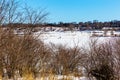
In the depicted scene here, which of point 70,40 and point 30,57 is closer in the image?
point 30,57

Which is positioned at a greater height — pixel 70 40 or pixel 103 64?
pixel 103 64

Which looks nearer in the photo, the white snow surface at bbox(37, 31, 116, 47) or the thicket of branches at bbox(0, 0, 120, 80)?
the thicket of branches at bbox(0, 0, 120, 80)

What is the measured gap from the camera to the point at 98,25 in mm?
55469

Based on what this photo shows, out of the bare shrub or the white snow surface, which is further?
the white snow surface

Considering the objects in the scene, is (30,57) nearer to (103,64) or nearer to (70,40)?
(103,64)

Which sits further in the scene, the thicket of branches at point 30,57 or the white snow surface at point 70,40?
the white snow surface at point 70,40

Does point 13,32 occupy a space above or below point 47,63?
above

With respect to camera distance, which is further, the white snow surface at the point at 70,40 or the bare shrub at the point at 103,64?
the white snow surface at the point at 70,40

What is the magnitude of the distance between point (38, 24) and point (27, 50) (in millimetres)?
988

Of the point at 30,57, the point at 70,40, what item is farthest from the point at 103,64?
the point at 70,40

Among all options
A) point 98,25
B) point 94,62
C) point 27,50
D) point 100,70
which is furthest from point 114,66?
point 98,25

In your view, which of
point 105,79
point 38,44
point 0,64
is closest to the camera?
point 105,79

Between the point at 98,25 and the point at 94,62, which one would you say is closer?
the point at 94,62

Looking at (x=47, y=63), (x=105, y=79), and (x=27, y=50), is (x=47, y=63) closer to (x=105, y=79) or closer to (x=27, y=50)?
(x=27, y=50)
